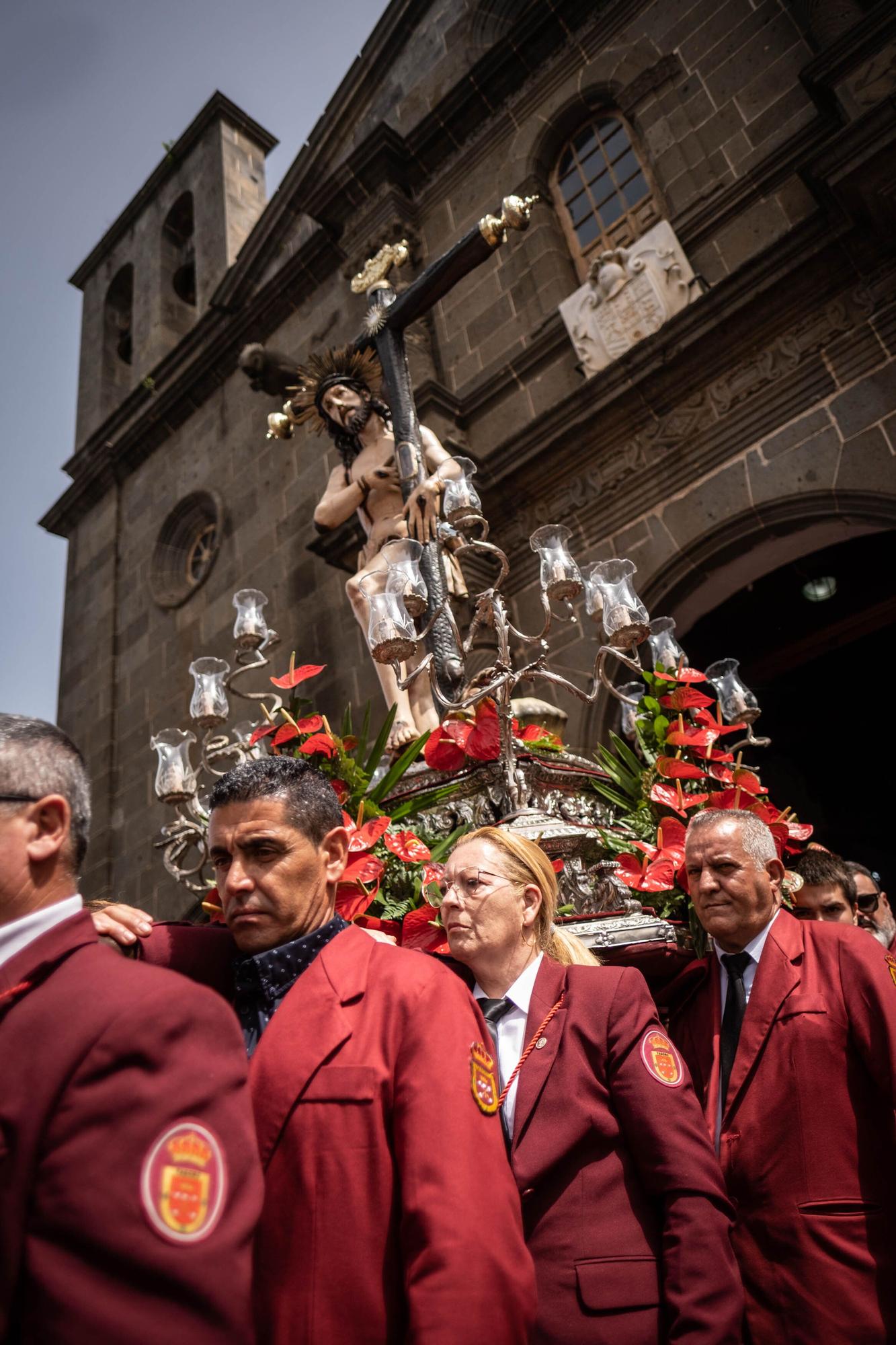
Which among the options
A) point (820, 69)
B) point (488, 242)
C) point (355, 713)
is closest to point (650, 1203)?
point (488, 242)

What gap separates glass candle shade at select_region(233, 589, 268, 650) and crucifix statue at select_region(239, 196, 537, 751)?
1.70ft

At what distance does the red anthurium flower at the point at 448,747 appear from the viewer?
3381 mm

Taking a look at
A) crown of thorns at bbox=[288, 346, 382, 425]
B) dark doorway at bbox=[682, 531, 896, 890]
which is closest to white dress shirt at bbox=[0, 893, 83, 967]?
crown of thorns at bbox=[288, 346, 382, 425]

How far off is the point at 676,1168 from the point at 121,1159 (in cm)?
119

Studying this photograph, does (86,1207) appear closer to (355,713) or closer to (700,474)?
(700,474)

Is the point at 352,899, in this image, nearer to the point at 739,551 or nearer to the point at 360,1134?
the point at 360,1134

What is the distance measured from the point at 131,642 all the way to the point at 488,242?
8329 millimetres

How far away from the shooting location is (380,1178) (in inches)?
58.3

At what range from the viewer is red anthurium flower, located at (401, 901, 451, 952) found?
9.23 feet

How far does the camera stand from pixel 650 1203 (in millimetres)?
1900

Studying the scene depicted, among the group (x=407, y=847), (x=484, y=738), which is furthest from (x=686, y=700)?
(x=407, y=847)

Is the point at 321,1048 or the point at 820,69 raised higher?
the point at 820,69

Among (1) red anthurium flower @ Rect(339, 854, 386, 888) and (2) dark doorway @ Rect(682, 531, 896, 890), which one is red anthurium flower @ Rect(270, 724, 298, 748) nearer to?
(1) red anthurium flower @ Rect(339, 854, 386, 888)

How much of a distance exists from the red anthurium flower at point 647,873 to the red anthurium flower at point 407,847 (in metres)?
0.63
